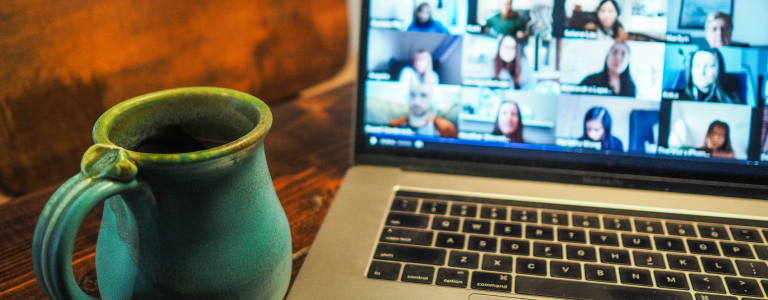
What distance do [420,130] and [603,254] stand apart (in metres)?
0.20

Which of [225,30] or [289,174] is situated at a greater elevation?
[225,30]

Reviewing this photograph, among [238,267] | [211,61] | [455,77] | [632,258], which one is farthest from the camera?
[211,61]

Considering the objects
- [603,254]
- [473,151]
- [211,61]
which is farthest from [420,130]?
[211,61]

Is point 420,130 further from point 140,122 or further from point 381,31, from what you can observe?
point 140,122

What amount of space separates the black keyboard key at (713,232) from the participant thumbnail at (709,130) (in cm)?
8

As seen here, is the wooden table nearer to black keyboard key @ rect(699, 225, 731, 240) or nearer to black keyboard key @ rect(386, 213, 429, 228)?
black keyboard key @ rect(386, 213, 429, 228)

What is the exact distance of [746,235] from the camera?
1.47ft

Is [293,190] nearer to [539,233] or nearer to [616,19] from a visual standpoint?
[539,233]

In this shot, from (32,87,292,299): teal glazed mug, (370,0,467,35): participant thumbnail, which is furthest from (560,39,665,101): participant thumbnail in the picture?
(32,87,292,299): teal glazed mug

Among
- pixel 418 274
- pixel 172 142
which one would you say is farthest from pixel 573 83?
pixel 172 142

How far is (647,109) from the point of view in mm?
504

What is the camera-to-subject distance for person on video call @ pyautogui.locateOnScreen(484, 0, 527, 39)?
1.67ft

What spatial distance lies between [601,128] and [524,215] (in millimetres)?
116

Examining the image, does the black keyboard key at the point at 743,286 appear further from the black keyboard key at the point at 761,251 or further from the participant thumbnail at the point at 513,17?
the participant thumbnail at the point at 513,17
